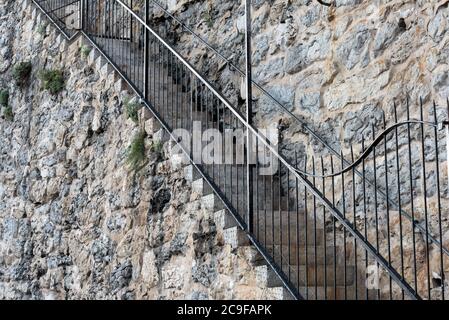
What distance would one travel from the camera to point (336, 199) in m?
6.24

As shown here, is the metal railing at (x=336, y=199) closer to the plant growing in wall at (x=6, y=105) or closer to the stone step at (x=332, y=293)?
the stone step at (x=332, y=293)

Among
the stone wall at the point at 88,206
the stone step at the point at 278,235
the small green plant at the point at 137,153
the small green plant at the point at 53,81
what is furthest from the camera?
the small green plant at the point at 53,81

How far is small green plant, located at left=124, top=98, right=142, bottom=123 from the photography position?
7.06 metres

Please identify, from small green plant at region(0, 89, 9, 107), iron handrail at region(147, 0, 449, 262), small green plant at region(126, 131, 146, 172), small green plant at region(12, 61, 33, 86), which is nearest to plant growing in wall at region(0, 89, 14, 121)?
small green plant at region(0, 89, 9, 107)

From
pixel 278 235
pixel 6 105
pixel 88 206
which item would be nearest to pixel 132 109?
pixel 88 206

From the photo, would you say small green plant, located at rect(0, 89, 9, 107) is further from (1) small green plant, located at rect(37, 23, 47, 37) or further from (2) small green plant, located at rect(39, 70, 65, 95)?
(2) small green plant, located at rect(39, 70, 65, 95)

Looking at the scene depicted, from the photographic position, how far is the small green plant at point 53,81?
347 inches

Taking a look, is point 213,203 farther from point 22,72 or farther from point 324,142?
point 22,72

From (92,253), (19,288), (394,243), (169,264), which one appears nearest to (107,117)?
(92,253)

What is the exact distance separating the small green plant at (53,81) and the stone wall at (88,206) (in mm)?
109

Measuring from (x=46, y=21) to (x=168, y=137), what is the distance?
418 centimetres

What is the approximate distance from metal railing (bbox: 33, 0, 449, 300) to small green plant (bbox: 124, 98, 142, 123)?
0.42 feet

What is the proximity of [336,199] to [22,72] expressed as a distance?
540 centimetres

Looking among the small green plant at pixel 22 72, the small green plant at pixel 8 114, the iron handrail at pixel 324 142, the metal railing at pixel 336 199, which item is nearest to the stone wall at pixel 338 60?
the iron handrail at pixel 324 142
